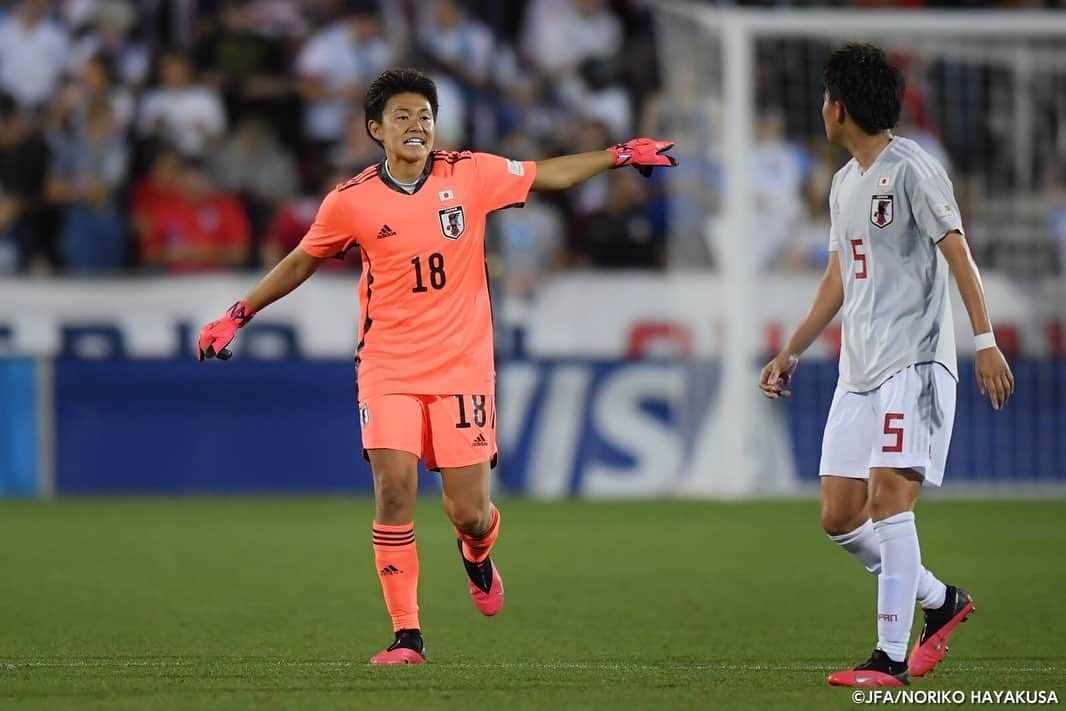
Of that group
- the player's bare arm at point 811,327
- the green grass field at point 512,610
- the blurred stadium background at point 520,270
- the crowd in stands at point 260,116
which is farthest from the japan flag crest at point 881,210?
the crowd in stands at point 260,116

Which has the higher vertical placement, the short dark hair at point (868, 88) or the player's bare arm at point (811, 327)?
the short dark hair at point (868, 88)

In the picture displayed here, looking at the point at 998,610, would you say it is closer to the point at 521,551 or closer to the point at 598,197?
the point at 521,551

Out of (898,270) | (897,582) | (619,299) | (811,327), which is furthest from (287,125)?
(897,582)

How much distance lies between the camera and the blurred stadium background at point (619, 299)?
15.2 meters

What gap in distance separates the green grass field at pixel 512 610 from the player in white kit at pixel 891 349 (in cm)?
30

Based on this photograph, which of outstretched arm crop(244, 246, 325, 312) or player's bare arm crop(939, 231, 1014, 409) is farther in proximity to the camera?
outstretched arm crop(244, 246, 325, 312)

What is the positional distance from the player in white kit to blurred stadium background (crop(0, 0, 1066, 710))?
15.9ft

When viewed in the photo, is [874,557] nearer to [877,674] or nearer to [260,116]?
[877,674]

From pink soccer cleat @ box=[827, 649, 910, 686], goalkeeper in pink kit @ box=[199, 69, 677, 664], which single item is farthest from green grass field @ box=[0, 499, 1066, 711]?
goalkeeper in pink kit @ box=[199, 69, 677, 664]

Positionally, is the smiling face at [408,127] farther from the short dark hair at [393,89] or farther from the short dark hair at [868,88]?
the short dark hair at [868,88]

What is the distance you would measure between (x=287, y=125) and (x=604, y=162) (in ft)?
35.7

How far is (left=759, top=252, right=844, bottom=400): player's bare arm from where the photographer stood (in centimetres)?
678

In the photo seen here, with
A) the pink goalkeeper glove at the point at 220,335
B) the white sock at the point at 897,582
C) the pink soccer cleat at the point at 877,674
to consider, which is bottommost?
the pink soccer cleat at the point at 877,674

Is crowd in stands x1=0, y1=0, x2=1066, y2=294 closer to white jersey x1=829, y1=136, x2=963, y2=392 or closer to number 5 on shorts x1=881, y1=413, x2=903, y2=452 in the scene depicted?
white jersey x1=829, y1=136, x2=963, y2=392
